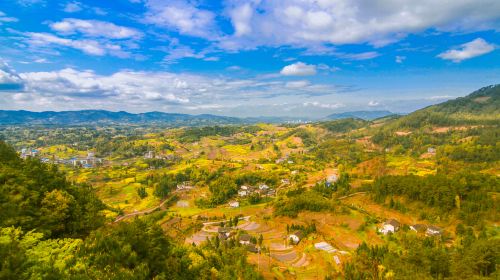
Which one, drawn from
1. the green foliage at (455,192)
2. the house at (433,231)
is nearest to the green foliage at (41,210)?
the house at (433,231)

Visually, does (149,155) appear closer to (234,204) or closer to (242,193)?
(242,193)

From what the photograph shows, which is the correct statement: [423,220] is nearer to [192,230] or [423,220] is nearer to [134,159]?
[192,230]

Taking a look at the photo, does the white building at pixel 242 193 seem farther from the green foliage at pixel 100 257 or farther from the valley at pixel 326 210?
the green foliage at pixel 100 257

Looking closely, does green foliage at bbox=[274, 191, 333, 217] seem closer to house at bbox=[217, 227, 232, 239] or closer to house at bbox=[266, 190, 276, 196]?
house at bbox=[217, 227, 232, 239]

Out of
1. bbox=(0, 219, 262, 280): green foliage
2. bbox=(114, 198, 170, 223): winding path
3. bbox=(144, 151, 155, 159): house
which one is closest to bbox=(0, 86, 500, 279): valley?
bbox=(114, 198, 170, 223): winding path

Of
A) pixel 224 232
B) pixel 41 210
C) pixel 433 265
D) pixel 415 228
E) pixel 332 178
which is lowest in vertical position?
pixel 224 232

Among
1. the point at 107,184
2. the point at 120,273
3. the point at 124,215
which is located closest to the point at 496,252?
the point at 120,273

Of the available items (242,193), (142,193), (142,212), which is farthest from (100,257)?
(142,193)
